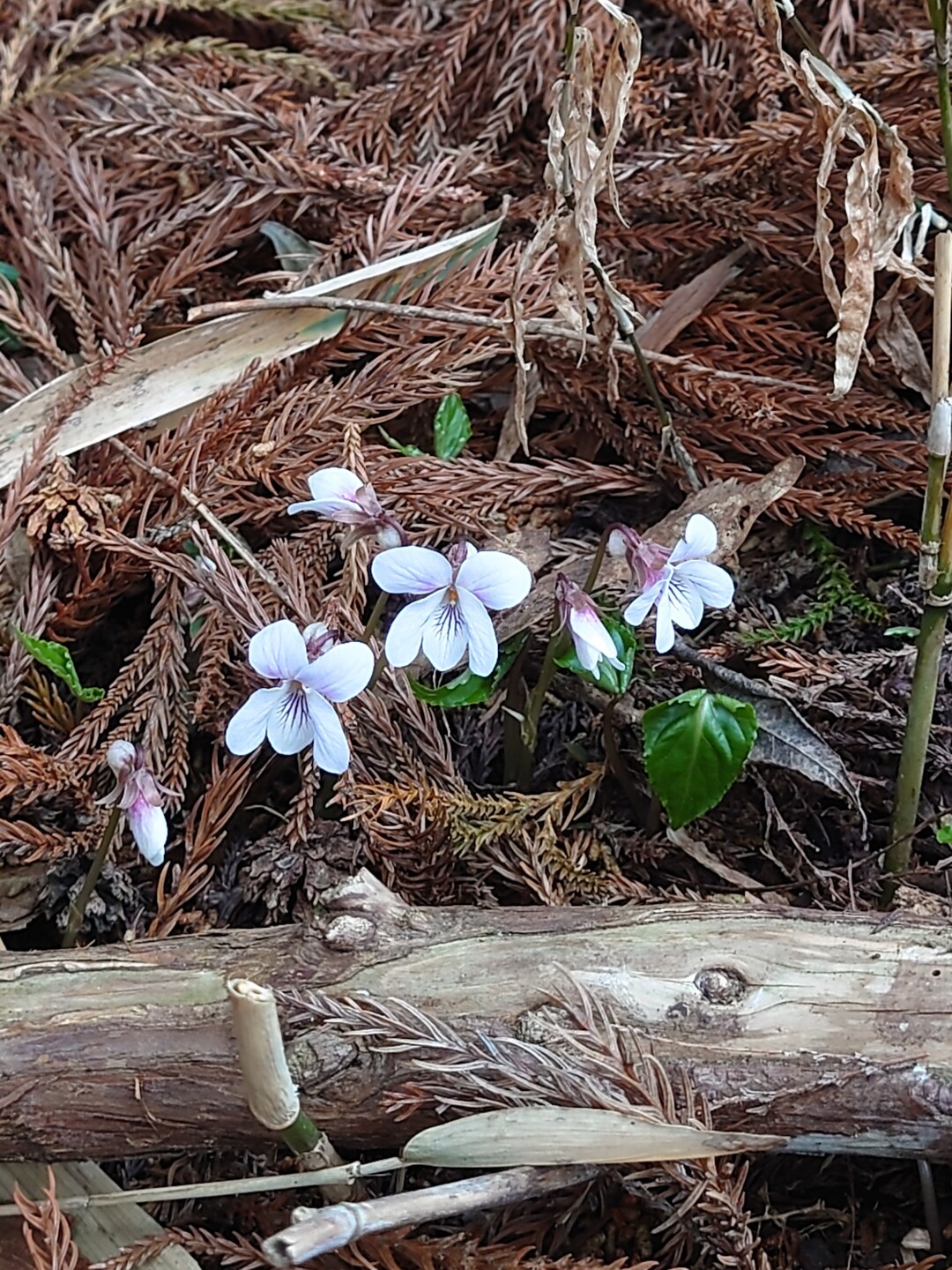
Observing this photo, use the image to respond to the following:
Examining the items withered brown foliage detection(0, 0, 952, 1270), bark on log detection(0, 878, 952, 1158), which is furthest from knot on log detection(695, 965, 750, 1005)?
withered brown foliage detection(0, 0, 952, 1270)

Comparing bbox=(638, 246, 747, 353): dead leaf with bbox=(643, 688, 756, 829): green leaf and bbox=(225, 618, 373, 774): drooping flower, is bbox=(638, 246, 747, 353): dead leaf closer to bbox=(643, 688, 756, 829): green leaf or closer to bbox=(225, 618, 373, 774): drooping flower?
bbox=(643, 688, 756, 829): green leaf

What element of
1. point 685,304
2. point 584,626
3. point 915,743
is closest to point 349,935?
point 584,626

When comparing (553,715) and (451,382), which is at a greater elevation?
(451,382)

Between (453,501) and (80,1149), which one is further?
(453,501)

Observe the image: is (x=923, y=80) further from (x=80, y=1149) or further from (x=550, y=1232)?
(x=80, y=1149)

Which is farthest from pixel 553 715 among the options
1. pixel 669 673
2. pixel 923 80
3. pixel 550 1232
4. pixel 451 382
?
pixel 923 80
